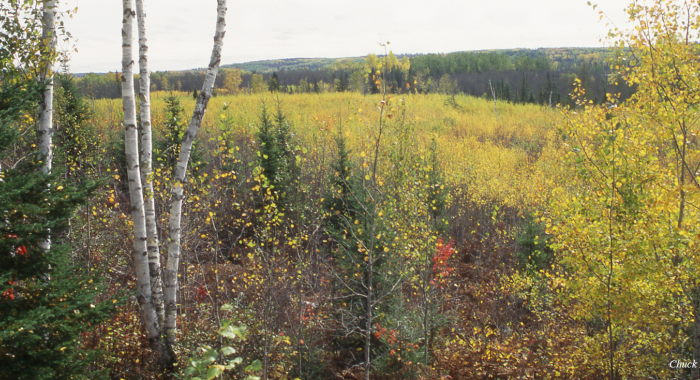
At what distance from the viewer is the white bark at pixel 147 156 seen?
5.03m

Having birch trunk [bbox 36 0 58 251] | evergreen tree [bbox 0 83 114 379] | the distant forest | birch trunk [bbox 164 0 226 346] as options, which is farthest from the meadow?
the distant forest

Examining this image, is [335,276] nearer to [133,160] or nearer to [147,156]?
[147,156]

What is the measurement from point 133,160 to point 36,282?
173 centimetres

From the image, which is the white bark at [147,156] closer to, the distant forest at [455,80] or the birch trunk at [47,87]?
the birch trunk at [47,87]

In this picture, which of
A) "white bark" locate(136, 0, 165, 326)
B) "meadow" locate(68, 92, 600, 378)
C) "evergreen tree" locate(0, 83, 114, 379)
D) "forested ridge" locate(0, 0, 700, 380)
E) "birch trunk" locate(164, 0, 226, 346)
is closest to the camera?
"evergreen tree" locate(0, 83, 114, 379)

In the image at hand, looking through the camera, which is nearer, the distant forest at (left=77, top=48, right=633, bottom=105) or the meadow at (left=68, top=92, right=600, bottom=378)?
the meadow at (left=68, top=92, right=600, bottom=378)

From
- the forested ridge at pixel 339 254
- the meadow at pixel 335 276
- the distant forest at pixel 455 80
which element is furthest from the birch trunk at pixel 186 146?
the distant forest at pixel 455 80

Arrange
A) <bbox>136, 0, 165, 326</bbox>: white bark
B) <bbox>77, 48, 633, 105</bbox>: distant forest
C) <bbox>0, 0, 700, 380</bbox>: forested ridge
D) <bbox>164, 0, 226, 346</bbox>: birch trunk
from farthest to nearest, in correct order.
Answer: <bbox>77, 48, 633, 105</bbox>: distant forest, <bbox>136, 0, 165, 326</bbox>: white bark, <bbox>164, 0, 226, 346</bbox>: birch trunk, <bbox>0, 0, 700, 380</bbox>: forested ridge

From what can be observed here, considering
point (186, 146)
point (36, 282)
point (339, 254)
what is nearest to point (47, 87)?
point (186, 146)

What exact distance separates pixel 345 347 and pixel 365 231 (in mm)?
2930

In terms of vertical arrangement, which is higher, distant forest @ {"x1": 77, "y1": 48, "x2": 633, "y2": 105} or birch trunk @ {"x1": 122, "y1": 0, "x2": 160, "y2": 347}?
distant forest @ {"x1": 77, "y1": 48, "x2": 633, "y2": 105}

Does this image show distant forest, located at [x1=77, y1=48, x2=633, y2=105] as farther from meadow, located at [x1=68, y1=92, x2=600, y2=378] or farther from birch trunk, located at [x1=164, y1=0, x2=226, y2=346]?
birch trunk, located at [x1=164, y1=0, x2=226, y2=346]

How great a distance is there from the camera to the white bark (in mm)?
5031

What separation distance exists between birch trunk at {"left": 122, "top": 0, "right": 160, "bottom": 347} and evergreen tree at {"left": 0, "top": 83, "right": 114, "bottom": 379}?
921mm
